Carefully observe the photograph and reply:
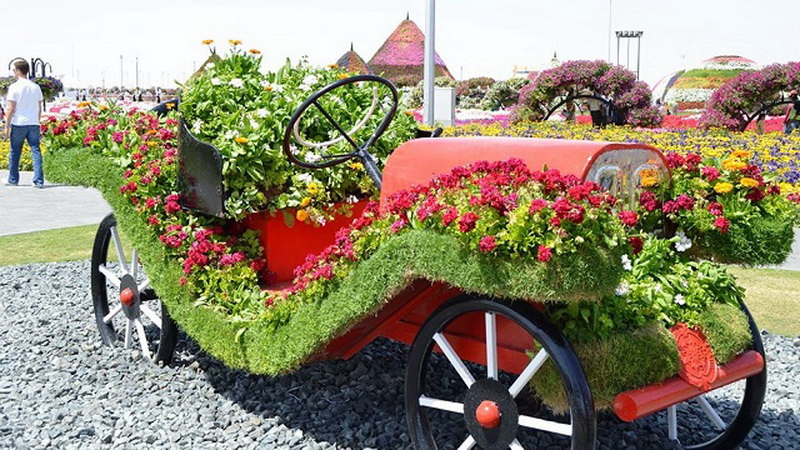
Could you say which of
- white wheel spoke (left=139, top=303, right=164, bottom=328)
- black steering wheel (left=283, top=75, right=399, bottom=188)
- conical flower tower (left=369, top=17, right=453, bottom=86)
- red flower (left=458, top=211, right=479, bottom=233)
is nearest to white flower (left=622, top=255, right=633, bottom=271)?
red flower (left=458, top=211, right=479, bottom=233)

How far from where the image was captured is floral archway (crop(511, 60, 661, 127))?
614 inches

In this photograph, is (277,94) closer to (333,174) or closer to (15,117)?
(333,174)

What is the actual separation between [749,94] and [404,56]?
101ft

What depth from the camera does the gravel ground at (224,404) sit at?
11.1ft

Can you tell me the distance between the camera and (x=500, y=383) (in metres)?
2.64

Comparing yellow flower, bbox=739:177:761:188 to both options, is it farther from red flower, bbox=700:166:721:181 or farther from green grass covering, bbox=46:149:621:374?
green grass covering, bbox=46:149:621:374

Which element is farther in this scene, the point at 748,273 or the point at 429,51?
the point at 429,51

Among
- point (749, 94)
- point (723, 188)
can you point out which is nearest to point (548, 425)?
point (723, 188)

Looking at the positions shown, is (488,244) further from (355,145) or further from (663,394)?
(355,145)

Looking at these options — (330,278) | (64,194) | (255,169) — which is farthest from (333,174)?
(64,194)

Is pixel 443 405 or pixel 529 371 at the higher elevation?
pixel 529 371

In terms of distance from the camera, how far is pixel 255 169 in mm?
3781

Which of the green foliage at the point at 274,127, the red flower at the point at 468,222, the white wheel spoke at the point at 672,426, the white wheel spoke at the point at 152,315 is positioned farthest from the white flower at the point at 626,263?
the white wheel spoke at the point at 152,315

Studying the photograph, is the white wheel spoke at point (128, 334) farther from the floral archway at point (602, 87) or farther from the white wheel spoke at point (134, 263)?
the floral archway at point (602, 87)
